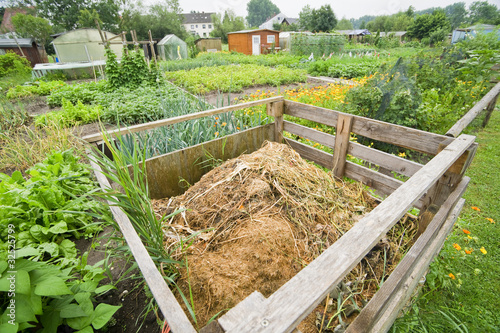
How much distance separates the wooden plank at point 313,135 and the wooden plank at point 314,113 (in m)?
0.16

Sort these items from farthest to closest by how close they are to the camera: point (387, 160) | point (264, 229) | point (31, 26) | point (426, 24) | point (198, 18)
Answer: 1. point (198, 18)
2. point (426, 24)
3. point (31, 26)
4. point (387, 160)
5. point (264, 229)

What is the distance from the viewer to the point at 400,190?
44.3 inches

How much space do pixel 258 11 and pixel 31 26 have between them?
357 ft

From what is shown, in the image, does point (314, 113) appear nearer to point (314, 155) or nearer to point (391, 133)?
point (314, 155)

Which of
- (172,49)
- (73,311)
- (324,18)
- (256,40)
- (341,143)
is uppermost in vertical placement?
(324,18)

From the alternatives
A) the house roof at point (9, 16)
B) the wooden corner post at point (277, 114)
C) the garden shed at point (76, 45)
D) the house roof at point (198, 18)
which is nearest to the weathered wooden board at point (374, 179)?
the wooden corner post at point (277, 114)

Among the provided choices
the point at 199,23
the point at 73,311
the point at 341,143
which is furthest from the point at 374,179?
the point at 199,23

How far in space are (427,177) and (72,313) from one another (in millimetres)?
1993

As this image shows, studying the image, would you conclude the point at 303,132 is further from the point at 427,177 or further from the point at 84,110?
the point at 84,110

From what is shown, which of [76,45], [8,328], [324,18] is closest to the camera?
[8,328]

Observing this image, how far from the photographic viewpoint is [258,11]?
115 meters

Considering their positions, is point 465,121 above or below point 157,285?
above

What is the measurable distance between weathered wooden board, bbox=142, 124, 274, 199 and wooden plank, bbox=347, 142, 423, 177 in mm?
1284

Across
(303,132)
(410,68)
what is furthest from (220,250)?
(410,68)
